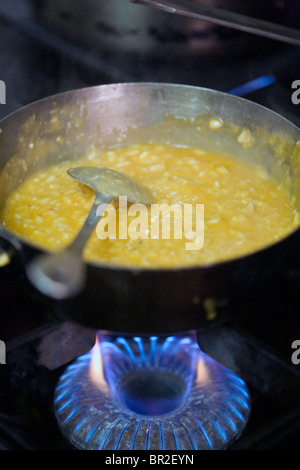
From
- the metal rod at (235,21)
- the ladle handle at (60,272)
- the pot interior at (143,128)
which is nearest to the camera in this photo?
the ladle handle at (60,272)

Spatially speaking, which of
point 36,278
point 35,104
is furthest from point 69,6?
point 36,278

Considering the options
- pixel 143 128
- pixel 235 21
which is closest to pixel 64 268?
pixel 235 21

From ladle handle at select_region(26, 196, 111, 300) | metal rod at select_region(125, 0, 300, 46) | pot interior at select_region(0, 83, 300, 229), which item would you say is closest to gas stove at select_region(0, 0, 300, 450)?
ladle handle at select_region(26, 196, 111, 300)

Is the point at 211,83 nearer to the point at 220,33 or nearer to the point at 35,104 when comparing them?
the point at 220,33

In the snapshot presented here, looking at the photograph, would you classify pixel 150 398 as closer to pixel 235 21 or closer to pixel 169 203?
A: pixel 169 203

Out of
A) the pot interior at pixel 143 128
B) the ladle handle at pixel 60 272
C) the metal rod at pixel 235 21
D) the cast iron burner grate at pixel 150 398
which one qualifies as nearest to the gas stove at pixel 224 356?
the cast iron burner grate at pixel 150 398

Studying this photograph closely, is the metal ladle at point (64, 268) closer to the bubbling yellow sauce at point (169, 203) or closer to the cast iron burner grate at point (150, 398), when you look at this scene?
the bubbling yellow sauce at point (169, 203)
